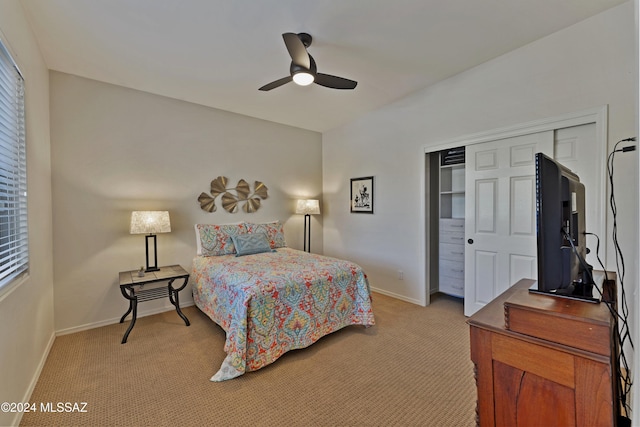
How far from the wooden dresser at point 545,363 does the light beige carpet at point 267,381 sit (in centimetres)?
83

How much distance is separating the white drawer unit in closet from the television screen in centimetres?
263

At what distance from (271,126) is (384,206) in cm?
220

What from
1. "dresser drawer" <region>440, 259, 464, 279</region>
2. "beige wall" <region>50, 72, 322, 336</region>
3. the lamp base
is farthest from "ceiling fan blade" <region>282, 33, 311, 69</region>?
"dresser drawer" <region>440, 259, 464, 279</region>

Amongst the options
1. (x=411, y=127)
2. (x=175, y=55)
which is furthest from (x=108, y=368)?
(x=411, y=127)

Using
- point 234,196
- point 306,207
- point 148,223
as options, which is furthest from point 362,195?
point 148,223

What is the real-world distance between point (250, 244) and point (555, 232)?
3.07m

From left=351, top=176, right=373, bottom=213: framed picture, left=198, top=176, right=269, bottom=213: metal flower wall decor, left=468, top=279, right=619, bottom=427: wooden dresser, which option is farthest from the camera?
left=351, top=176, right=373, bottom=213: framed picture

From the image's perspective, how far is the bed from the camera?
7.05ft

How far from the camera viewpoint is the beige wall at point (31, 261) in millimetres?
1581

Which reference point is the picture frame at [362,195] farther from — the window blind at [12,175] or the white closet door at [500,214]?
the window blind at [12,175]

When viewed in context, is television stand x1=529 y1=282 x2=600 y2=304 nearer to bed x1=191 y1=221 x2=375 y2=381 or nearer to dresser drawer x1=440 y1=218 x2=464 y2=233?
bed x1=191 y1=221 x2=375 y2=381

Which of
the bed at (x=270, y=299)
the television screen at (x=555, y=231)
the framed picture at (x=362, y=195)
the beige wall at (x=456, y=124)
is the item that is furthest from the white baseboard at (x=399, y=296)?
the television screen at (x=555, y=231)

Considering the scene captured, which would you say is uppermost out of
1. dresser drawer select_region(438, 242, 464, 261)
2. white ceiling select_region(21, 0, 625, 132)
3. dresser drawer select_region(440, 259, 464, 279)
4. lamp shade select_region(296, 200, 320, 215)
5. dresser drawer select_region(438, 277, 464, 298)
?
white ceiling select_region(21, 0, 625, 132)

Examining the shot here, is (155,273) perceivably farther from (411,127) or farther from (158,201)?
(411,127)
